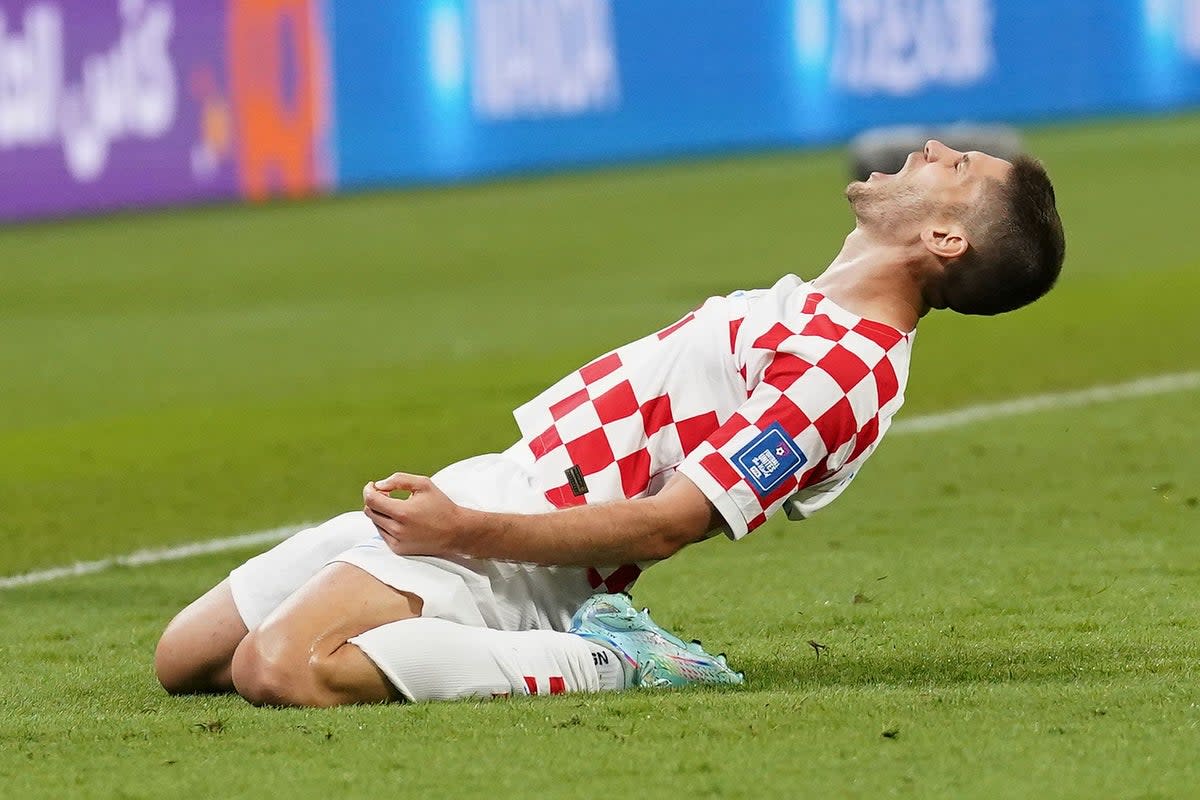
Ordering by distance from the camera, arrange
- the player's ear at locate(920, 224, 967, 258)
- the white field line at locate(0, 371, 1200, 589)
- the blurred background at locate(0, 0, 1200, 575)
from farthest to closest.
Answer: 1. the blurred background at locate(0, 0, 1200, 575)
2. the white field line at locate(0, 371, 1200, 589)
3. the player's ear at locate(920, 224, 967, 258)

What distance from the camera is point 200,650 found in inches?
168

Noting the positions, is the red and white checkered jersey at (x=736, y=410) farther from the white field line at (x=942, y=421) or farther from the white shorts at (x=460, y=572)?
the white field line at (x=942, y=421)

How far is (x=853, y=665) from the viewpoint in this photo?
14.3ft

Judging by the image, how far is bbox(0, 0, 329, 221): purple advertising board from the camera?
57.0ft

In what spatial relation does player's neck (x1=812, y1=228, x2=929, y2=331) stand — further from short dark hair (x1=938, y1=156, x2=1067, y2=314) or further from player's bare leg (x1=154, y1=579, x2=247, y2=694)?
player's bare leg (x1=154, y1=579, x2=247, y2=694)

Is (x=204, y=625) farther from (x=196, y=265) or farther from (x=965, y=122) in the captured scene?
(x=965, y=122)

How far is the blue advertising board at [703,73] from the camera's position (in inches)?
798

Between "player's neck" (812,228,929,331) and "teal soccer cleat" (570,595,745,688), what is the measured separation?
2.19 feet

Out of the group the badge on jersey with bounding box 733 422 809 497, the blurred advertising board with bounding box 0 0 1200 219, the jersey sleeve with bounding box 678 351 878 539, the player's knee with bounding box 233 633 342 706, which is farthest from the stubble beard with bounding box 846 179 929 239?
the blurred advertising board with bounding box 0 0 1200 219

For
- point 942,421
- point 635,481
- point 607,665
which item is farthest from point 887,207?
point 942,421

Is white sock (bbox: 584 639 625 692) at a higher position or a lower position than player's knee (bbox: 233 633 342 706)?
lower

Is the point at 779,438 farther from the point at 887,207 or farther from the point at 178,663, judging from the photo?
the point at 178,663

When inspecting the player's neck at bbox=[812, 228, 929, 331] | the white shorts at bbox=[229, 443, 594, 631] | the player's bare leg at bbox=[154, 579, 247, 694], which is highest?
the player's neck at bbox=[812, 228, 929, 331]

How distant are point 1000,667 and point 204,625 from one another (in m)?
1.47
